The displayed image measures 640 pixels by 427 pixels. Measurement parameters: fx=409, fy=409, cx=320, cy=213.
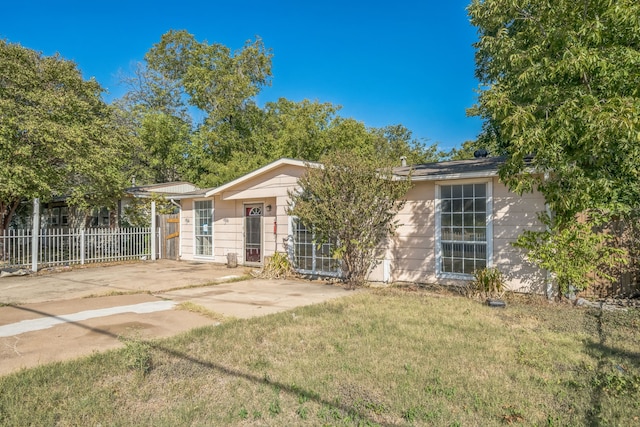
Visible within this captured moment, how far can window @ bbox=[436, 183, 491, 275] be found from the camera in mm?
8391

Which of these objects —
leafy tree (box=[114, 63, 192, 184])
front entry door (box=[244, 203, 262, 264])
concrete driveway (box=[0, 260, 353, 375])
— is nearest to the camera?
concrete driveway (box=[0, 260, 353, 375])

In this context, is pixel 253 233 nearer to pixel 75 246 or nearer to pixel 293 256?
pixel 293 256

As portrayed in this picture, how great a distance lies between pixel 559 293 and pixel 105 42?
24.6m

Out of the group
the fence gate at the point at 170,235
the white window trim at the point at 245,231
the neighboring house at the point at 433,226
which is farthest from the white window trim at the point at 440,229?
the fence gate at the point at 170,235

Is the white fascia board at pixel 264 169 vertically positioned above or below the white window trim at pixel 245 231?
above

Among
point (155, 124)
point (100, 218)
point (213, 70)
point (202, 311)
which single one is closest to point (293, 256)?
point (202, 311)

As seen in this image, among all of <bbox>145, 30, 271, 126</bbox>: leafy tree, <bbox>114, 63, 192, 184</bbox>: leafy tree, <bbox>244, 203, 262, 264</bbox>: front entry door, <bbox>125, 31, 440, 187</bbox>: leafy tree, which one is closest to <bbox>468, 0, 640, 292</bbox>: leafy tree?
<bbox>244, 203, 262, 264</bbox>: front entry door

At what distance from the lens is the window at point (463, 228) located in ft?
27.5

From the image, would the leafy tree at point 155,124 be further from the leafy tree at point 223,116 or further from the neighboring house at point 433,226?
the neighboring house at point 433,226

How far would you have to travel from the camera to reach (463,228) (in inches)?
339

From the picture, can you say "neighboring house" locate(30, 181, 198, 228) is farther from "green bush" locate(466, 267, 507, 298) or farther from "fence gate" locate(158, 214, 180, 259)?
"green bush" locate(466, 267, 507, 298)

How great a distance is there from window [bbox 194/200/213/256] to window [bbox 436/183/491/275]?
8263 mm

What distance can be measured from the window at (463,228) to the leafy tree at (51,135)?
11.8 meters

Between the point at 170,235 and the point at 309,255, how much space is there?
22.7 feet
